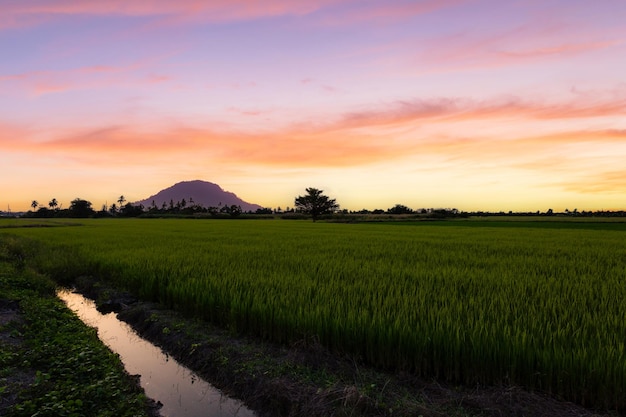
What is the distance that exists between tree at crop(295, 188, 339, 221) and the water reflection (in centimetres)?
8424

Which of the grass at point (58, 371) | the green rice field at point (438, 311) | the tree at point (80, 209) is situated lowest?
the grass at point (58, 371)

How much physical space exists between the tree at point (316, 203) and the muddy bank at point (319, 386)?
85573 mm

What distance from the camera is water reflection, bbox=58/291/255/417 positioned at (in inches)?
187

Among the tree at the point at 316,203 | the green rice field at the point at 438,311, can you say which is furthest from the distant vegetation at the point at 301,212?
the green rice field at the point at 438,311

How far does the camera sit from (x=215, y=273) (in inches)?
382

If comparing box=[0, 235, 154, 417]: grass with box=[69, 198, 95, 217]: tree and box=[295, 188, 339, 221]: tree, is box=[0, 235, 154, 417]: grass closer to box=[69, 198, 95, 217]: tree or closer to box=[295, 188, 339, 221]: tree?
Answer: box=[295, 188, 339, 221]: tree

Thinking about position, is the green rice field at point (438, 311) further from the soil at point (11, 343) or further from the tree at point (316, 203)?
the tree at point (316, 203)

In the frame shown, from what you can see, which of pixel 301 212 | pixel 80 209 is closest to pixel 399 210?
pixel 301 212

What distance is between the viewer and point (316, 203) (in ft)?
309

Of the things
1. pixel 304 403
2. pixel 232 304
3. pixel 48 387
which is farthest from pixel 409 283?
pixel 48 387

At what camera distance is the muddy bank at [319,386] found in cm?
392

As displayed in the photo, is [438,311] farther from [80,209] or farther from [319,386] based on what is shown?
[80,209]

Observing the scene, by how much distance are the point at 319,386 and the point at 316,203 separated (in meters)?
89.8

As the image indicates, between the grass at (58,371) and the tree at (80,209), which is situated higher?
the tree at (80,209)
